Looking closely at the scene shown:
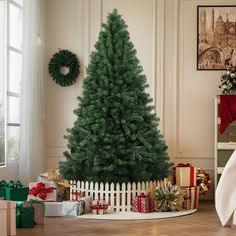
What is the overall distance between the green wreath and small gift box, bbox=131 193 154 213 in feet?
6.80

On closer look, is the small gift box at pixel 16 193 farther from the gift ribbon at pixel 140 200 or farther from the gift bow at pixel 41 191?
the gift ribbon at pixel 140 200

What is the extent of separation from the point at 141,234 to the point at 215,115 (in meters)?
2.69

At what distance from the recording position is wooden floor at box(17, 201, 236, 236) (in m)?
4.53

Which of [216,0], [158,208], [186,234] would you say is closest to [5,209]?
[186,234]

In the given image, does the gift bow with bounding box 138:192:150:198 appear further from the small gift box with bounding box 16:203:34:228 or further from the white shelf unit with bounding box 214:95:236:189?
the white shelf unit with bounding box 214:95:236:189

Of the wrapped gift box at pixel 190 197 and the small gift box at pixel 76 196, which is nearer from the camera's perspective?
the small gift box at pixel 76 196

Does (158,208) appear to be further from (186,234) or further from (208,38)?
(208,38)

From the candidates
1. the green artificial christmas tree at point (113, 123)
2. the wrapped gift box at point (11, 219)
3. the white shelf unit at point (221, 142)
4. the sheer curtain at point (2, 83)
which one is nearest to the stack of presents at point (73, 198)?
the wrapped gift box at point (11, 219)

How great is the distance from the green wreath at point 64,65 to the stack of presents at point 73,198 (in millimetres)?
1439

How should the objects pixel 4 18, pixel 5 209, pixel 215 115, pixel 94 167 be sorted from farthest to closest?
pixel 215 115 → pixel 4 18 → pixel 94 167 → pixel 5 209

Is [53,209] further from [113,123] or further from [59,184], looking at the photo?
[113,123]

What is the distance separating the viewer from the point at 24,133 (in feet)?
21.1

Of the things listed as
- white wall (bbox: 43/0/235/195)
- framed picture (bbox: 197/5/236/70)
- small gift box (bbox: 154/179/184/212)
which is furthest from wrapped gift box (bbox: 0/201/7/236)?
framed picture (bbox: 197/5/236/70)

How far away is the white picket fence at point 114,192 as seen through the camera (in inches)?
223
